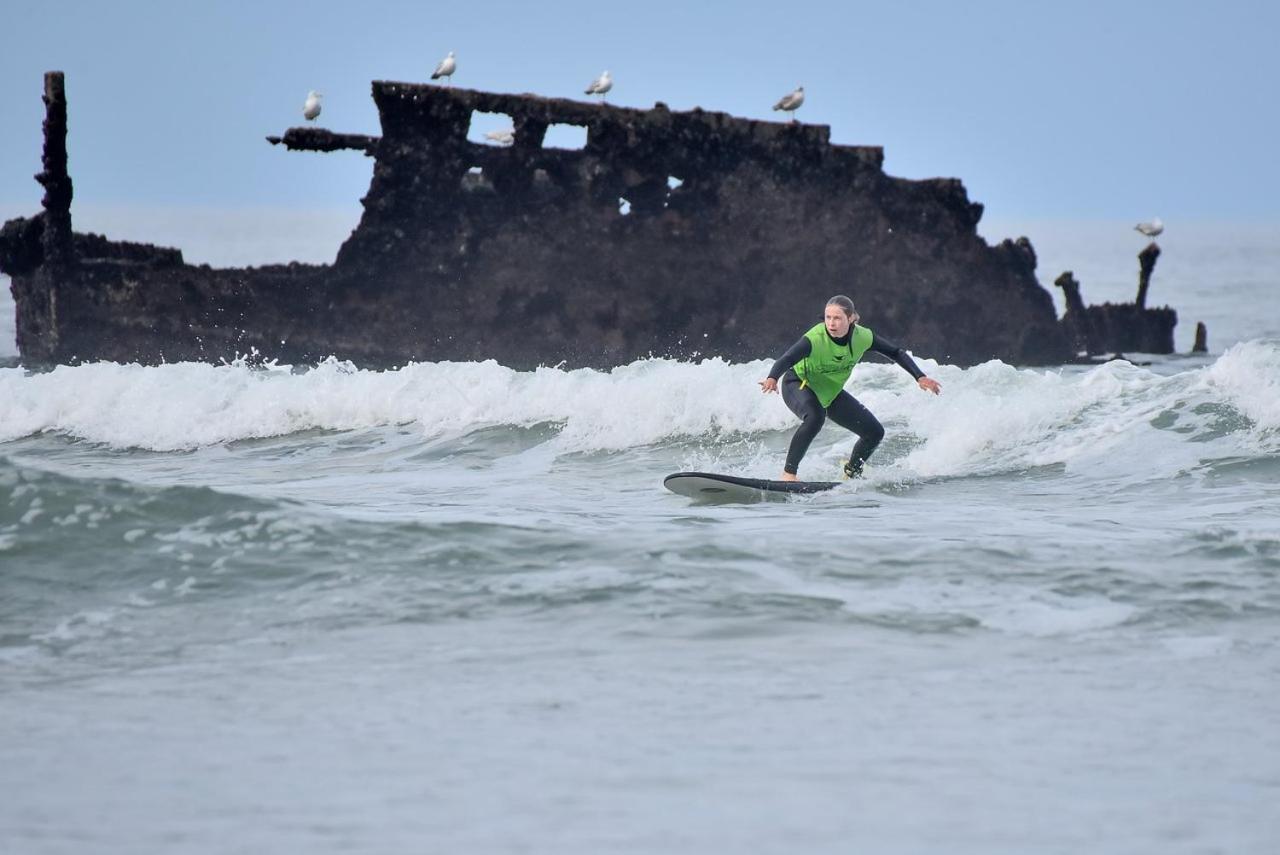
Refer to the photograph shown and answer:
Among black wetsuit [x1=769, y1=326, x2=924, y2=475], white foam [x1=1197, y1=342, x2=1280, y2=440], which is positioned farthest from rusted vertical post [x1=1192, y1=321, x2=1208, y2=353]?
black wetsuit [x1=769, y1=326, x2=924, y2=475]

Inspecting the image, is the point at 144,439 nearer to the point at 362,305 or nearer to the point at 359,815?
the point at 362,305

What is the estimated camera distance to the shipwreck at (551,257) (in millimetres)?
22438

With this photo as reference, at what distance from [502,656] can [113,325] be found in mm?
18297

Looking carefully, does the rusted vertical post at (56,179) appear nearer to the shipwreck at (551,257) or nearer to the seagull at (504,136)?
the shipwreck at (551,257)

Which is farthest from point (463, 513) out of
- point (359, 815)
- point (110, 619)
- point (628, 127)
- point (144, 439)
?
point (628, 127)

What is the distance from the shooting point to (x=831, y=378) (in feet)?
40.6

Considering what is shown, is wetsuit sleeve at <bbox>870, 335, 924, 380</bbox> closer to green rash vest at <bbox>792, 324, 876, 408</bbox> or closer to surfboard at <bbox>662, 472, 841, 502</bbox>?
green rash vest at <bbox>792, 324, 876, 408</bbox>

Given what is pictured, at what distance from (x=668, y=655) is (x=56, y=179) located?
64.0ft

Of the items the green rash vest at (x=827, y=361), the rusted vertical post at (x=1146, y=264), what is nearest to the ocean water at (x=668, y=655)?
the green rash vest at (x=827, y=361)

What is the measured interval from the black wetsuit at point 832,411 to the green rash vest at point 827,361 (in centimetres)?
4

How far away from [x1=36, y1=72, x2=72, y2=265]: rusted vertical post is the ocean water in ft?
35.1

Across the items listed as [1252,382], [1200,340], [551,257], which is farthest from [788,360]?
[1200,340]

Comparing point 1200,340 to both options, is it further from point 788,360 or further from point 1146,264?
point 788,360

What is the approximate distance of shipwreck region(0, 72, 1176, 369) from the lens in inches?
883
